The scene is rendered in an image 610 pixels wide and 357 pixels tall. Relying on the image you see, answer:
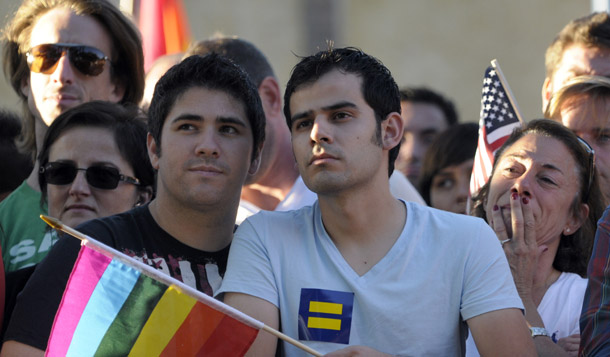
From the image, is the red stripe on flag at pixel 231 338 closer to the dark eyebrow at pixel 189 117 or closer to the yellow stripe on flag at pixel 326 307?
the yellow stripe on flag at pixel 326 307

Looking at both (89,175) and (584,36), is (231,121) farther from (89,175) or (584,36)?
(584,36)

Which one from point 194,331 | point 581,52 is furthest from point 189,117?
point 581,52

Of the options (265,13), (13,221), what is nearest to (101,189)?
(13,221)

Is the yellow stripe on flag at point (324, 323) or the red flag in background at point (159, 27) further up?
the red flag in background at point (159, 27)

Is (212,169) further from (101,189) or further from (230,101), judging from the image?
(101,189)

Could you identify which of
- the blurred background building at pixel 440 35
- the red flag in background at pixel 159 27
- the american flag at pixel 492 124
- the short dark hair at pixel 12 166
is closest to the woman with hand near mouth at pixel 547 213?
the american flag at pixel 492 124

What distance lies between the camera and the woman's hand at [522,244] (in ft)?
12.9

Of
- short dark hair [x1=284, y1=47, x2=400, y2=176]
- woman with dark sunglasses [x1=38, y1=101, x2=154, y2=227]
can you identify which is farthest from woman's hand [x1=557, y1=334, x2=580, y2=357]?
woman with dark sunglasses [x1=38, y1=101, x2=154, y2=227]

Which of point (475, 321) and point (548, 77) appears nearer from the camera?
point (475, 321)

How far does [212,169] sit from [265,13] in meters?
14.6

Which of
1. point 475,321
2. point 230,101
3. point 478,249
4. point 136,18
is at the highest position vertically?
point 136,18

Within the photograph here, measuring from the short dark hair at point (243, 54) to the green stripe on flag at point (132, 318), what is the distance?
2.34 meters

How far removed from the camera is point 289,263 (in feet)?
11.1

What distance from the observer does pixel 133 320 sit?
10.4 ft
